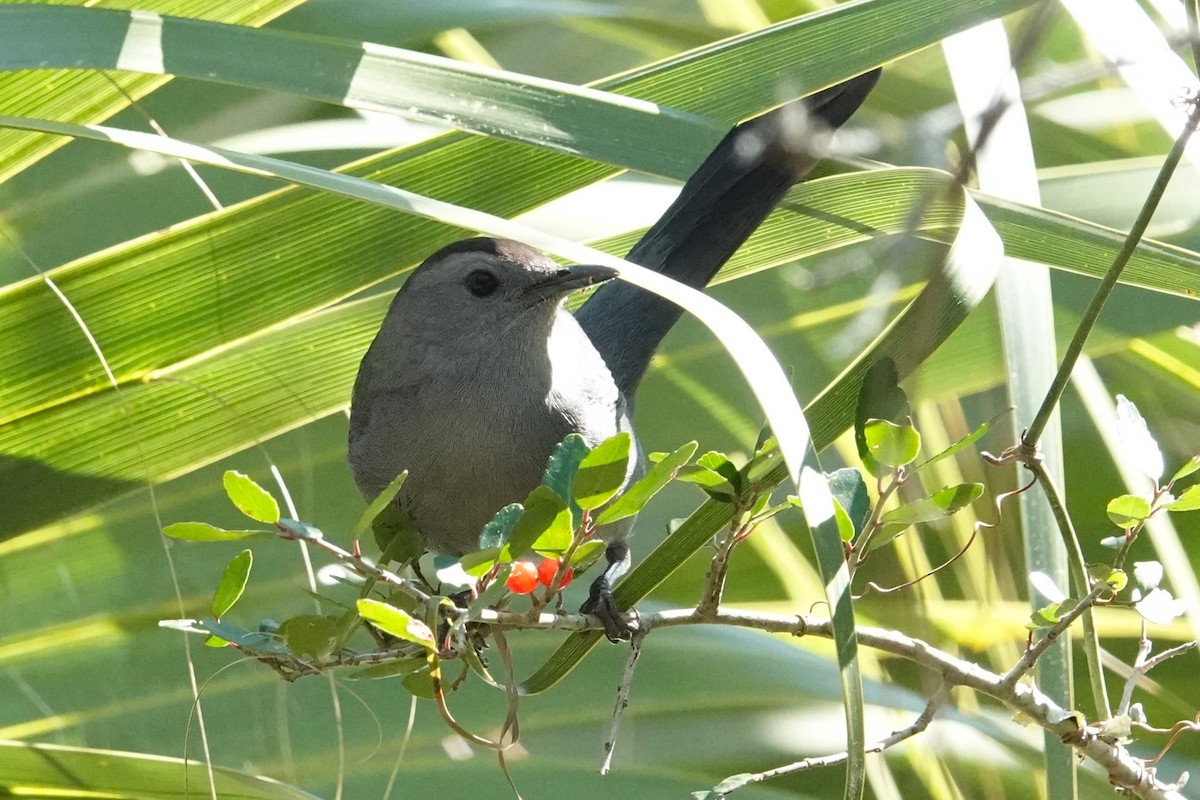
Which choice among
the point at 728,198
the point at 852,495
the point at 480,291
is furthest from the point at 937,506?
the point at 480,291

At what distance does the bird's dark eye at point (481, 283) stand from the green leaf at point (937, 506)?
0.94 m

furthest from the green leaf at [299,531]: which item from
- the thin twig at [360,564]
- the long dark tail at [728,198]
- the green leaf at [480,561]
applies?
the long dark tail at [728,198]

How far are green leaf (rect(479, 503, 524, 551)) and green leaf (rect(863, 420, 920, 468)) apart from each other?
25cm

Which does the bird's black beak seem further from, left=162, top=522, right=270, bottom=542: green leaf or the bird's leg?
left=162, top=522, right=270, bottom=542: green leaf

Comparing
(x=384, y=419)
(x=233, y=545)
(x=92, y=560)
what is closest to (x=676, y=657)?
(x=384, y=419)

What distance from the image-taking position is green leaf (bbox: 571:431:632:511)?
821 millimetres

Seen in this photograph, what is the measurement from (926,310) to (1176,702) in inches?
59.0

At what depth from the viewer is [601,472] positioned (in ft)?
2.70

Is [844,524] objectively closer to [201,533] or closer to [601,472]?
[601,472]

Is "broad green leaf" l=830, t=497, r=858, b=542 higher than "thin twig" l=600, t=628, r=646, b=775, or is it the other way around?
"broad green leaf" l=830, t=497, r=858, b=542

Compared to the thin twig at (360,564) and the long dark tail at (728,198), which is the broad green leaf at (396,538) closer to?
the thin twig at (360,564)

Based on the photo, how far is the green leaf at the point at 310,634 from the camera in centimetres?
90

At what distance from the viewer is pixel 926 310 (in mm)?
781

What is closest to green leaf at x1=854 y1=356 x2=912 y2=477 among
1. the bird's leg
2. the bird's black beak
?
the bird's leg
